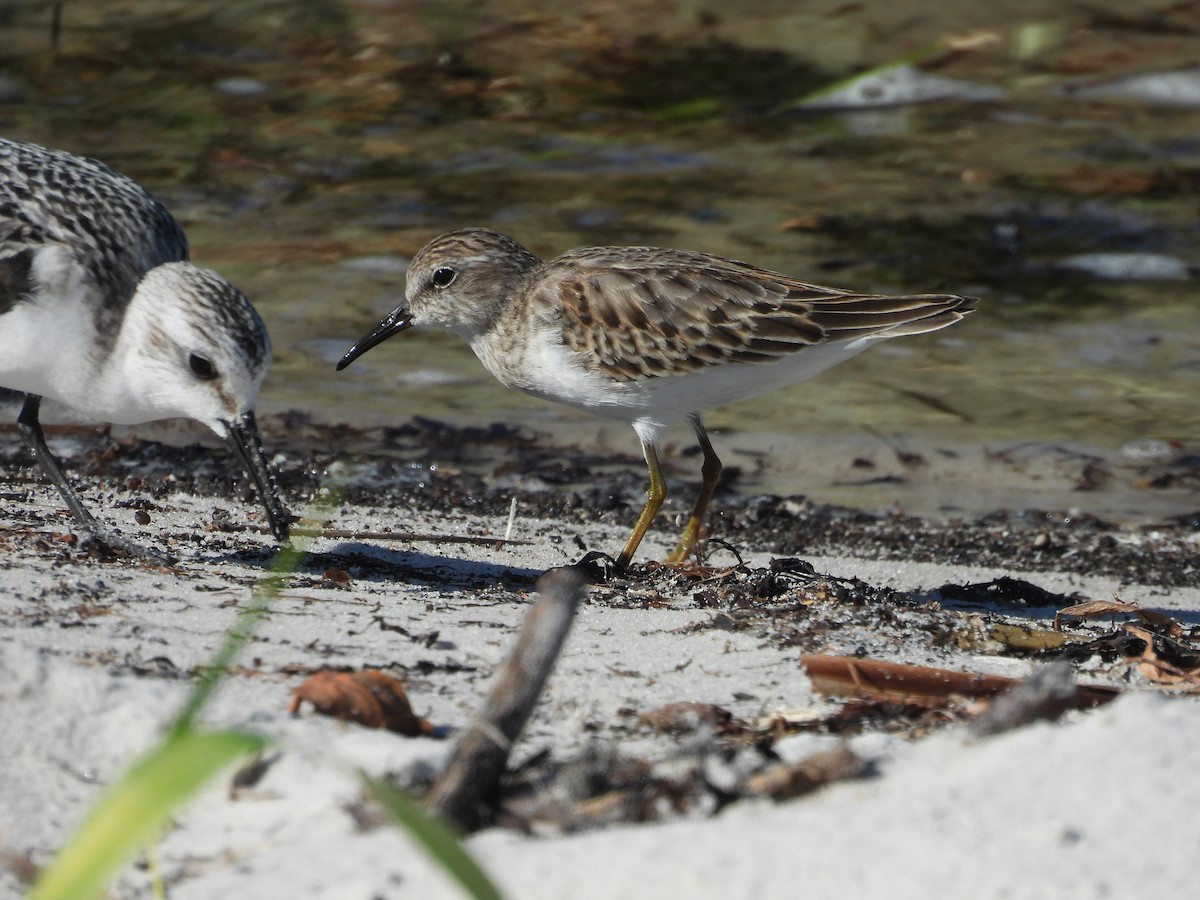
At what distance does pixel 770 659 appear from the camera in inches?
141

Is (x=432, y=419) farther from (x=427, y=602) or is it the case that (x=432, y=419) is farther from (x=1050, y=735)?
(x=1050, y=735)

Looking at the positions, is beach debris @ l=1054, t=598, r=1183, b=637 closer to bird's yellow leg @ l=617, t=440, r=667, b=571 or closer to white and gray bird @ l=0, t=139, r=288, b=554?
bird's yellow leg @ l=617, t=440, r=667, b=571

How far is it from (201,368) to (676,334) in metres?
1.85

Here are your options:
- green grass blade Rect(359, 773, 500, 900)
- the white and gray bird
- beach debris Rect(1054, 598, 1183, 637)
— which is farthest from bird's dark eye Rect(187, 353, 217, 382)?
green grass blade Rect(359, 773, 500, 900)

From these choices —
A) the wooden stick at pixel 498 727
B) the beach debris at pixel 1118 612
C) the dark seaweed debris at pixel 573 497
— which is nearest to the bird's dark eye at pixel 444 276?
the dark seaweed debris at pixel 573 497

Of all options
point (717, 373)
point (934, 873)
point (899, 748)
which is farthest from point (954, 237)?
point (934, 873)

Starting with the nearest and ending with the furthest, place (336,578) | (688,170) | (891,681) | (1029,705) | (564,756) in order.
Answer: (1029,705) < (564,756) < (891,681) < (336,578) < (688,170)

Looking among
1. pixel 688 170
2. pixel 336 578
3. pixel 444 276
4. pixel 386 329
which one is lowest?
pixel 688 170

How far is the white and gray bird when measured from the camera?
4.60m

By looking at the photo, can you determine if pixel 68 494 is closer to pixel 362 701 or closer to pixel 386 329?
pixel 386 329

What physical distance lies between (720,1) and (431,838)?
1197 centimetres

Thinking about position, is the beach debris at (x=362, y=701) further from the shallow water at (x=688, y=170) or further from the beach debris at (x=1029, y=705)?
the shallow water at (x=688, y=170)

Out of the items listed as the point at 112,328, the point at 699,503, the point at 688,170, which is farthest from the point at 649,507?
the point at 688,170

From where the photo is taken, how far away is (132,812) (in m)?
1.77
